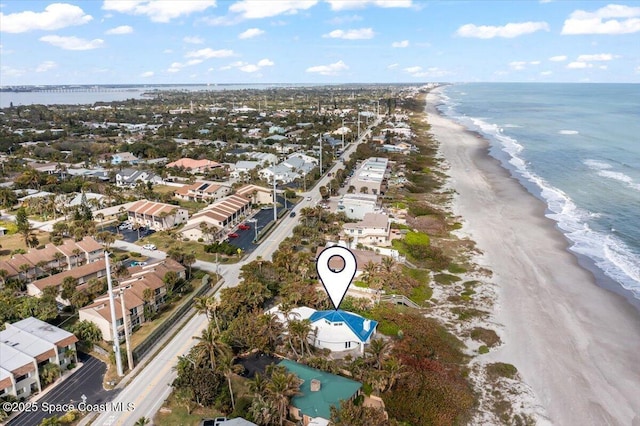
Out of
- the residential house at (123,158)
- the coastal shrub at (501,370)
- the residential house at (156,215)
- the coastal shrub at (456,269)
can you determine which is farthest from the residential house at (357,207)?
the residential house at (123,158)

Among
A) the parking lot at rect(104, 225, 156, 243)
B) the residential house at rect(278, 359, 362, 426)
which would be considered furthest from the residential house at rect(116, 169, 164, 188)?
the residential house at rect(278, 359, 362, 426)

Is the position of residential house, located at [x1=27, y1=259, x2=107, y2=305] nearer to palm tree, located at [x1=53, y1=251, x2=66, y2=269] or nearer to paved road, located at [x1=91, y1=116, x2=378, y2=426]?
palm tree, located at [x1=53, y1=251, x2=66, y2=269]

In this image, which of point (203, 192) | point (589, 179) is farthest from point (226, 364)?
point (589, 179)

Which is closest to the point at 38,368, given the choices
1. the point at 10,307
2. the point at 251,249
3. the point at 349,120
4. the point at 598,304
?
the point at 10,307

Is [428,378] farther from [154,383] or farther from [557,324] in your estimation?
[154,383]

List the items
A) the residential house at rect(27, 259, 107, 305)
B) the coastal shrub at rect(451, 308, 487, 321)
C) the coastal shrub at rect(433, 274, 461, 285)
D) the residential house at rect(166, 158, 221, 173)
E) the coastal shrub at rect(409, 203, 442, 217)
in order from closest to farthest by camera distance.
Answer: the coastal shrub at rect(451, 308, 487, 321), the residential house at rect(27, 259, 107, 305), the coastal shrub at rect(433, 274, 461, 285), the coastal shrub at rect(409, 203, 442, 217), the residential house at rect(166, 158, 221, 173)

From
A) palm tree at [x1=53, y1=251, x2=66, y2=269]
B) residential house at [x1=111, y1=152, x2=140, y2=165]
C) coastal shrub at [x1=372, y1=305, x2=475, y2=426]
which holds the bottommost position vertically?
coastal shrub at [x1=372, y1=305, x2=475, y2=426]

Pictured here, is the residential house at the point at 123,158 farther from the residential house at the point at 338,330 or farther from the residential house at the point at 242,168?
the residential house at the point at 338,330
